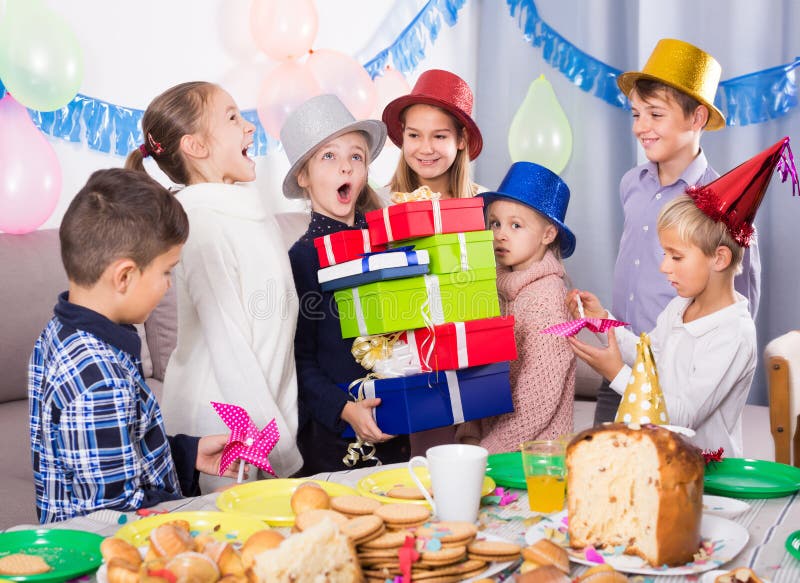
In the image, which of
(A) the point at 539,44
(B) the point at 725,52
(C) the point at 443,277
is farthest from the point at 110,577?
(A) the point at 539,44

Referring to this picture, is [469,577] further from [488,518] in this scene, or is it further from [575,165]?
[575,165]

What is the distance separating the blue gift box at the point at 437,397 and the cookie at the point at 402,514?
88 centimetres

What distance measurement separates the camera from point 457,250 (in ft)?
6.62

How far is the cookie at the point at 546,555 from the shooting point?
3.31 ft

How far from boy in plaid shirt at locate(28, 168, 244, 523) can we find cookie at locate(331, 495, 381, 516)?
1.36ft

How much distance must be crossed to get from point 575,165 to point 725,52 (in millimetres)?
880

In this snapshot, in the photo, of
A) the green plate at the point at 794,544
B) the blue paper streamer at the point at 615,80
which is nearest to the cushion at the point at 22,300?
the green plate at the point at 794,544

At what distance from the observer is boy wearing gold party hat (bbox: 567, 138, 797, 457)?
190cm

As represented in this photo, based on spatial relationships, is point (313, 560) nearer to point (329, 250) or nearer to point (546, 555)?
point (546, 555)

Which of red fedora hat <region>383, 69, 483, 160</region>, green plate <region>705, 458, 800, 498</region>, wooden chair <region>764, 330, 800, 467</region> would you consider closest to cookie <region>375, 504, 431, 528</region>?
green plate <region>705, 458, 800, 498</region>

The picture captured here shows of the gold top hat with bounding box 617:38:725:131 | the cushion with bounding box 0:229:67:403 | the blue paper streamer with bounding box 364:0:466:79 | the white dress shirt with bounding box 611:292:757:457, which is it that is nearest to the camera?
the white dress shirt with bounding box 611:292:757:457

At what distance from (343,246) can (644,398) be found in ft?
2.86

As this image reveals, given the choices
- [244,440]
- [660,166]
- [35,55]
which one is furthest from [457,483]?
[35,55]

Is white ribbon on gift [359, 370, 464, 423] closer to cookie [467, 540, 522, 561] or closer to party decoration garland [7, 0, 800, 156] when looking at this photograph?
cookie [467, 540, 522, 561]
